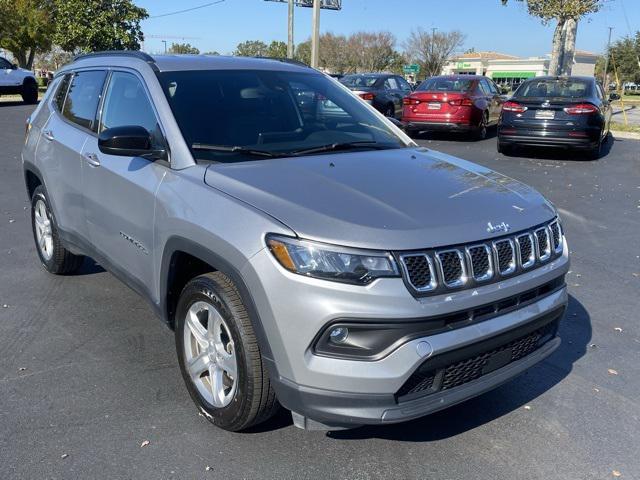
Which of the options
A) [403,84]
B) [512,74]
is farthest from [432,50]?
[403,84]

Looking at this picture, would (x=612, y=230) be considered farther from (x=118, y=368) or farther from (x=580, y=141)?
(x=118, y=368)

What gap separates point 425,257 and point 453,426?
1.14 m

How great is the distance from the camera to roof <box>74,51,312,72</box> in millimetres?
3877

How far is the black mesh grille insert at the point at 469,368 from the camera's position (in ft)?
8.49

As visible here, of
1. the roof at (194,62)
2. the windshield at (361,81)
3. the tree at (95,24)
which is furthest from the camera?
the tree at (95,24)

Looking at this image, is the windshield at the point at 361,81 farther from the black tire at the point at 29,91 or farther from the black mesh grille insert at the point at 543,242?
the black tire at the point at 29,91

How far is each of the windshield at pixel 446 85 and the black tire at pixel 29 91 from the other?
18.3 metres

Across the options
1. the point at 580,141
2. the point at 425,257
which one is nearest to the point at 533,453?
the point at 425,257

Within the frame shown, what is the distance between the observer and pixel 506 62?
9606 centimetres

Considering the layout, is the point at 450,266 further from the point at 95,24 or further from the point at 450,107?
the point at 95,24

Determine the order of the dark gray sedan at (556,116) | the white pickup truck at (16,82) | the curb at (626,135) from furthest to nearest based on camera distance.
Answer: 1. the white pickup truck at (16,82)
2. the curb at (626,135)
3. the dark gray sedan at (556,116)

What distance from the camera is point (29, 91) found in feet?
86.0

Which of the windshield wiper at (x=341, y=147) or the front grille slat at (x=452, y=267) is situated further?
the windshield wiper at (x=341, y=147)

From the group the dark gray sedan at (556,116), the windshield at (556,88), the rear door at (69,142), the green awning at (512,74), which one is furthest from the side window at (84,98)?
the green awning at (512,74)
